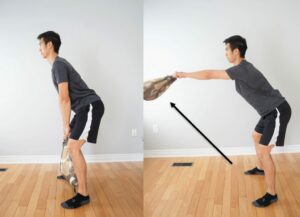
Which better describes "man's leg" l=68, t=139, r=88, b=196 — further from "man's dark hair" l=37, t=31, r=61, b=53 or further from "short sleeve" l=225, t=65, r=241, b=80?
"short sleeve" l=225, t=65, r=241, b=80

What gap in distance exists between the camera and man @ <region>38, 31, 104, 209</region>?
5.54 feet

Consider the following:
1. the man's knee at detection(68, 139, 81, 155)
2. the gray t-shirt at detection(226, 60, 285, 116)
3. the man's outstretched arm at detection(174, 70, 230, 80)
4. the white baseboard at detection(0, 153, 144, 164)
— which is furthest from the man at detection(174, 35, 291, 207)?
the man's knee at detection(68, 139, 81, 155)

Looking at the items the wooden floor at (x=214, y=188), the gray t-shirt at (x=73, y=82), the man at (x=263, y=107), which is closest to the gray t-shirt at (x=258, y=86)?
the man at (x=263, y=107)

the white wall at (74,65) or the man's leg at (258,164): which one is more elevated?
the white wall at (74,65)

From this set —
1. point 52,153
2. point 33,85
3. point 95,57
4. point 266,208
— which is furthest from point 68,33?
point 266,208

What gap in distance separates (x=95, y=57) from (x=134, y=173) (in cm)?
73

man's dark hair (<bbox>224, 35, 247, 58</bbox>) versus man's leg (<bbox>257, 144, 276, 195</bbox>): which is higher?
man's dark hair (<bbox>224, 35, 247, 58</bbox>)

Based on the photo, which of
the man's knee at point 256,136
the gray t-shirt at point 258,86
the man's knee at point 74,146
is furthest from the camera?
the man's knee at point 74,146

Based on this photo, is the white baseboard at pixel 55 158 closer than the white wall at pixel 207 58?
No

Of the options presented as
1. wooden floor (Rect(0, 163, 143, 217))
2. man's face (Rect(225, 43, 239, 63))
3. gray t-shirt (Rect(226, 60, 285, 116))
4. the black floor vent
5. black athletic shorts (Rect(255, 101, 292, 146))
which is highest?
man's face (Rect(225, 43, 239, 63))

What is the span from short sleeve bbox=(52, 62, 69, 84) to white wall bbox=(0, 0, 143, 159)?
25 centimetres

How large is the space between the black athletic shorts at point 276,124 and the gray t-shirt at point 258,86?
0.03 meters

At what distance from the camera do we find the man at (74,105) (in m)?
1.69

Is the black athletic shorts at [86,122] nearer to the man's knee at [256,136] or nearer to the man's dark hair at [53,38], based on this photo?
the man's dark hair at [53,38]
